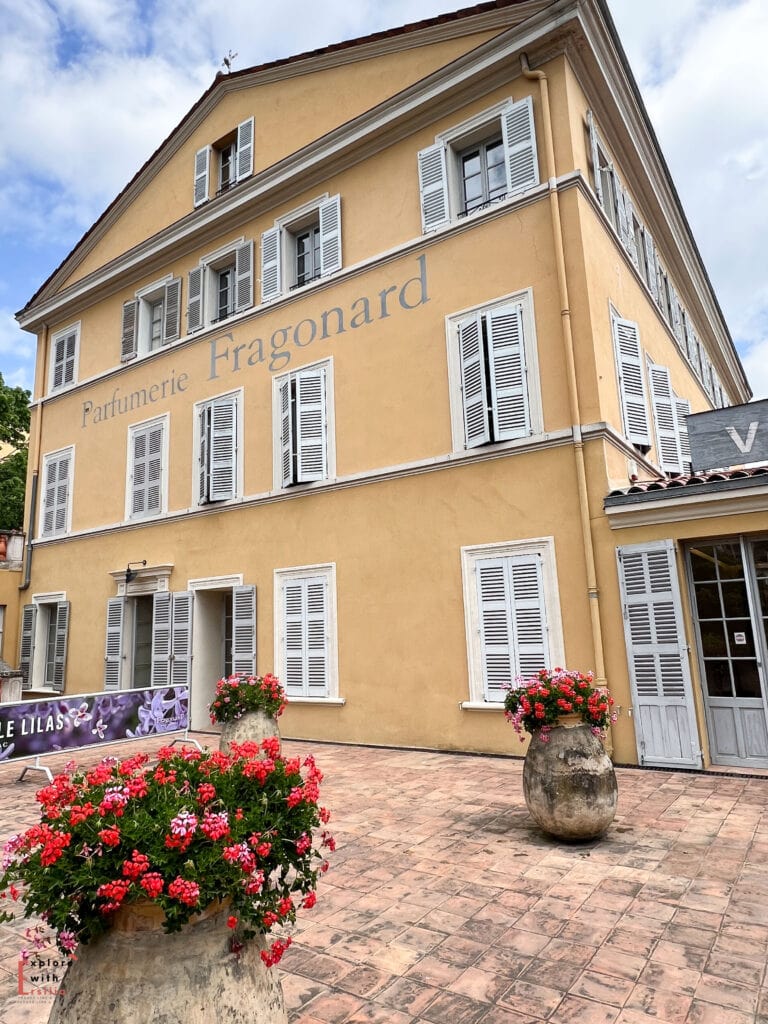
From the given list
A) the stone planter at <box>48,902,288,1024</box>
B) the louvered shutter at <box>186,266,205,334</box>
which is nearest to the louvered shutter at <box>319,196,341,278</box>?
the louvered shutter at <box>186,266,205,334</box>

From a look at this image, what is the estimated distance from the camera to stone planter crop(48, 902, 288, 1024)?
183 centimetres

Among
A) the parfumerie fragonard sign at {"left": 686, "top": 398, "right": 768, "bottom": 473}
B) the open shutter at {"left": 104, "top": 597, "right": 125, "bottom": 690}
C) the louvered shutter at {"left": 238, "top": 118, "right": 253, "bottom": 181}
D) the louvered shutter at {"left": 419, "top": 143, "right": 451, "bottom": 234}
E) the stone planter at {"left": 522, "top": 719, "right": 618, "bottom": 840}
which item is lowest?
the stone planter at {"left": 522, "top": 719, "right": 618, "bottom": 840}

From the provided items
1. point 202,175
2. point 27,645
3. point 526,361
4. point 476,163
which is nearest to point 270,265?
point 202,175

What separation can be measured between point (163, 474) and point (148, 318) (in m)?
3.61

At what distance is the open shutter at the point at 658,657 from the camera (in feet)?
22.2

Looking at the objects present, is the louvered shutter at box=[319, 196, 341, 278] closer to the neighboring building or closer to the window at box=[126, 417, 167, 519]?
the neighboring building

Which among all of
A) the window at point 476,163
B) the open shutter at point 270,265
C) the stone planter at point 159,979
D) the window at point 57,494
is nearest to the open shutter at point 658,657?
the window at point 476,163

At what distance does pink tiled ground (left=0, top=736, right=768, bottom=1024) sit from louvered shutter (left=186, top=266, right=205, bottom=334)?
350 inches

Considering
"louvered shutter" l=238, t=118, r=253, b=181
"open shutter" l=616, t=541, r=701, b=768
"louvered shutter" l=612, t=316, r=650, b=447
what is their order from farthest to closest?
"louvered shutter" l=238, t=118, r=253, b=181, "louvered shutter" l=612, t=316, r=650, b=447, "open shutter" l=616, t=541, r=701, b=768

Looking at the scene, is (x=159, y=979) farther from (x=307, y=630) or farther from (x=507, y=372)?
(x=307, y=630)

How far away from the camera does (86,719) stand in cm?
738

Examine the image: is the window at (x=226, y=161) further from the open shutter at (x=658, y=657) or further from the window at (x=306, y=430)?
the open shutter at (x=658, y=657)

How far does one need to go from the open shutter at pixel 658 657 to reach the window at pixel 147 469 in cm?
833

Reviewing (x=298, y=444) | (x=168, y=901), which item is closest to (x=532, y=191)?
(x=298, y=444)
